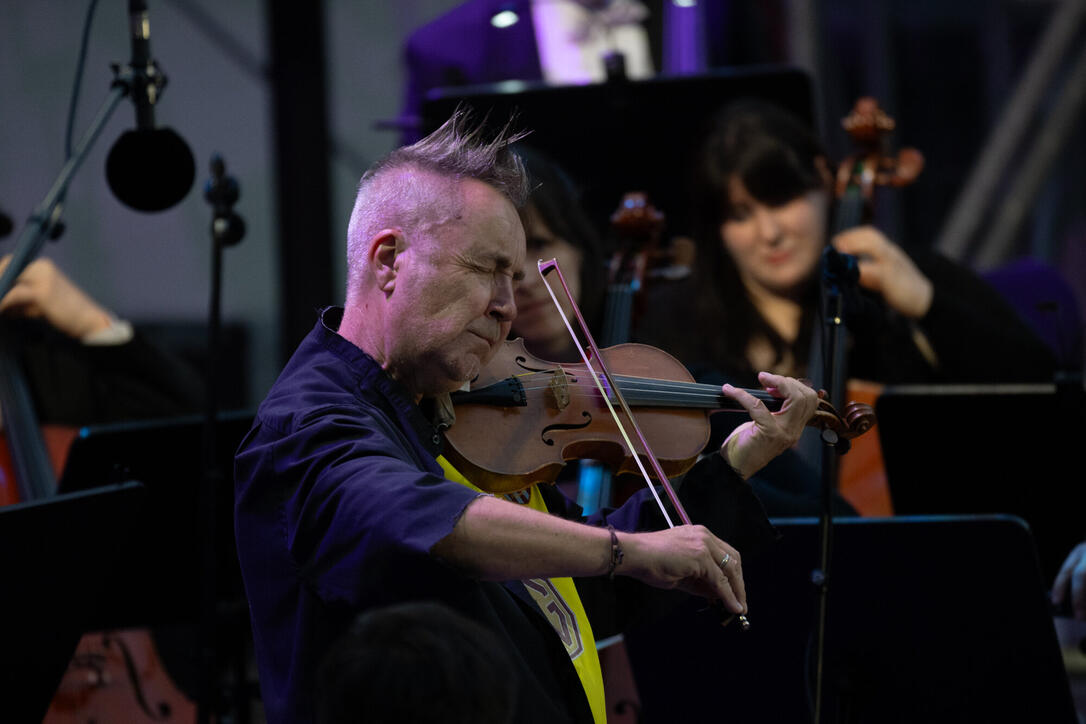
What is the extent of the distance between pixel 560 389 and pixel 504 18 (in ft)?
Answer: 8.30

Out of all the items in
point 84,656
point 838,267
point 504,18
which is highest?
point 504,18

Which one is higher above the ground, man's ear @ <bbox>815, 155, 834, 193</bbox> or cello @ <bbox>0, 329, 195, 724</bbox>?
man's ear @ <bbox>815, 155, 834, 193</bbox>

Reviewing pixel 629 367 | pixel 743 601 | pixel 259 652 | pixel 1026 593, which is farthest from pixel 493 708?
pixel 1026 593

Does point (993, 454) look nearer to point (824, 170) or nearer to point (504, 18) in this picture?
point (824, 170)

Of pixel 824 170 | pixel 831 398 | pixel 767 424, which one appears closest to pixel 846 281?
pixel 831 398

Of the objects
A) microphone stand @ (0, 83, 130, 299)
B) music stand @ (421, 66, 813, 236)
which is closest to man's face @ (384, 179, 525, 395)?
microphone stand @ (0, 83, 130, 299)

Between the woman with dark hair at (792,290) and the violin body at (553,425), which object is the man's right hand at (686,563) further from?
the woman with dark hair at (792,290)

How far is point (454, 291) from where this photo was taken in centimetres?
143

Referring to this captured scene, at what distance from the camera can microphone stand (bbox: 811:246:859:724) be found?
1814mm

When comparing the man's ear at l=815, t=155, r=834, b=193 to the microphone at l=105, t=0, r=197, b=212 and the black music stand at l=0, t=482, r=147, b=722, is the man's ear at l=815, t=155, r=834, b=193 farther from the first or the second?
the black music stand at l=0, t=482, r=147, b=722

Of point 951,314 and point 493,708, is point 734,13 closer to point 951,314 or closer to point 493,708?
point 951,314

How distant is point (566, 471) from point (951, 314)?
1.08m

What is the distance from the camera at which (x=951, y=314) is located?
3031 millimetres

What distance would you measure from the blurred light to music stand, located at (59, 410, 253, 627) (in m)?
2.00
